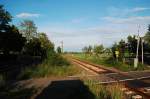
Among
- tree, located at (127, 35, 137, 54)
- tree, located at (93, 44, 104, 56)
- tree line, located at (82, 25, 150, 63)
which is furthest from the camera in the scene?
tree, located at (93, 44, 104, 56)

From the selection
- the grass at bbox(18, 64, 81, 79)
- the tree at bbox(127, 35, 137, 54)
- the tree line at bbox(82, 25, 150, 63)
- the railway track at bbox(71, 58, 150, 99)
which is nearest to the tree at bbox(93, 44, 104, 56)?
the tree line at bbox(82, 25, 150, 63)

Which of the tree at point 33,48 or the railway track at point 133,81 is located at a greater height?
the tree at point 33,48

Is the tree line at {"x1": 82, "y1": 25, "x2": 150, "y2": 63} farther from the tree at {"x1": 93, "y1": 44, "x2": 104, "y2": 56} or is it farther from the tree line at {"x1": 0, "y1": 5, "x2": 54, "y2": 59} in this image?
the tree line at {"x1": 0, "y1": 5, "x2": 54, "y2": 59}

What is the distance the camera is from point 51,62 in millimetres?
31625

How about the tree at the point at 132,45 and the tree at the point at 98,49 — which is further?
the tree at the point at 98,49

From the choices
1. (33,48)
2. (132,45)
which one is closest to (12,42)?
(33,48)

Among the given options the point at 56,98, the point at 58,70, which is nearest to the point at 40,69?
the point at 58,70

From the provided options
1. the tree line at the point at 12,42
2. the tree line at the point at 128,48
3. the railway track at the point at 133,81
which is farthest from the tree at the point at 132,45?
the railway track at the point at 133,81

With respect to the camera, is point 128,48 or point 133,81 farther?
point 128,48

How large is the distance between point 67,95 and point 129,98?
10.3ft

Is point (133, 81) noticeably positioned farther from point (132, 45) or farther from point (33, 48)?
point (33, 48)

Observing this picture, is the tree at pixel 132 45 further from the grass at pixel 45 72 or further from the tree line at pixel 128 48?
the grass at pixel 45 72

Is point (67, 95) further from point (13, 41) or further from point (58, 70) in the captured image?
point (13, 41)

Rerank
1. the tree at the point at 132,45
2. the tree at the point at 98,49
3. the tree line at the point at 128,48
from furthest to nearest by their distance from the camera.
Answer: the tree at the point at 98,49 < the tree at the point at 132,45 < the tree line at the point at 128,48
